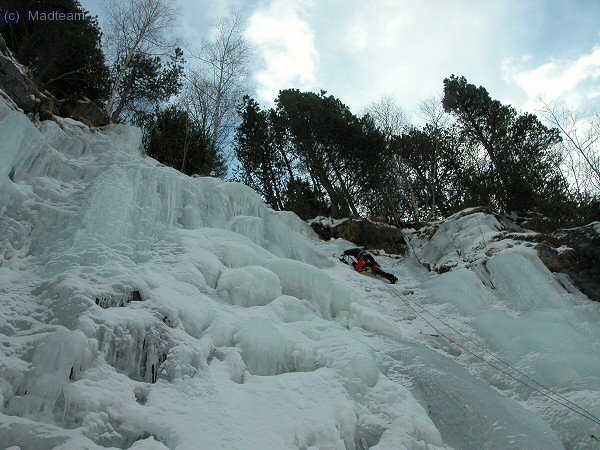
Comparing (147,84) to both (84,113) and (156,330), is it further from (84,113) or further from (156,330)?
(156,330)

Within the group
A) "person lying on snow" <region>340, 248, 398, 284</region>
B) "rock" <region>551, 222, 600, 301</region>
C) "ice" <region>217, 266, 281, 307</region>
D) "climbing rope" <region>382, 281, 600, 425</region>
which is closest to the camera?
"climbing rope" <region>382, 281, 600, 425</region>

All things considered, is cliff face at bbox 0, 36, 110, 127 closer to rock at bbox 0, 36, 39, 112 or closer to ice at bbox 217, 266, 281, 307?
rock at bbox 0, 36, 39, 112

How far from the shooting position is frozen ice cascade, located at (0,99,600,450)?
3.49 m

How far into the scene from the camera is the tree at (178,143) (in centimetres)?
1384

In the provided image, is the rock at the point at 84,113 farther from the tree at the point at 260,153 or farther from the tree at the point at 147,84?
the tree at the point at 260,153

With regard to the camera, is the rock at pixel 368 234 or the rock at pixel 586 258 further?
the rock at pixel 368 234

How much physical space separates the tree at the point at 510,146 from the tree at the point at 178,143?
9735mm

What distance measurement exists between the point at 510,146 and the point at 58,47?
50.6 ft

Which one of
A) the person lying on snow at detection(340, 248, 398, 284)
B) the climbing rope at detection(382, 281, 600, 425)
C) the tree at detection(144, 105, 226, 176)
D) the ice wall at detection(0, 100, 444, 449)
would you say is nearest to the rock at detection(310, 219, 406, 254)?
the person lying on snow at detection(340, 248, 398, 284)

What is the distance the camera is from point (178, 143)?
548 inches

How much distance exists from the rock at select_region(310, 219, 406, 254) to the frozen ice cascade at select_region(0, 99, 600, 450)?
5143mm

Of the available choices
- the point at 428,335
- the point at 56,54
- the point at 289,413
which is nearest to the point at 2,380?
the point at 289,413

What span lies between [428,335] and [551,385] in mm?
1898

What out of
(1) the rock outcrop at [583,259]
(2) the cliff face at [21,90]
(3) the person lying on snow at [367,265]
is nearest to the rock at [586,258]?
(1) the rock outcrop at [583,259]
